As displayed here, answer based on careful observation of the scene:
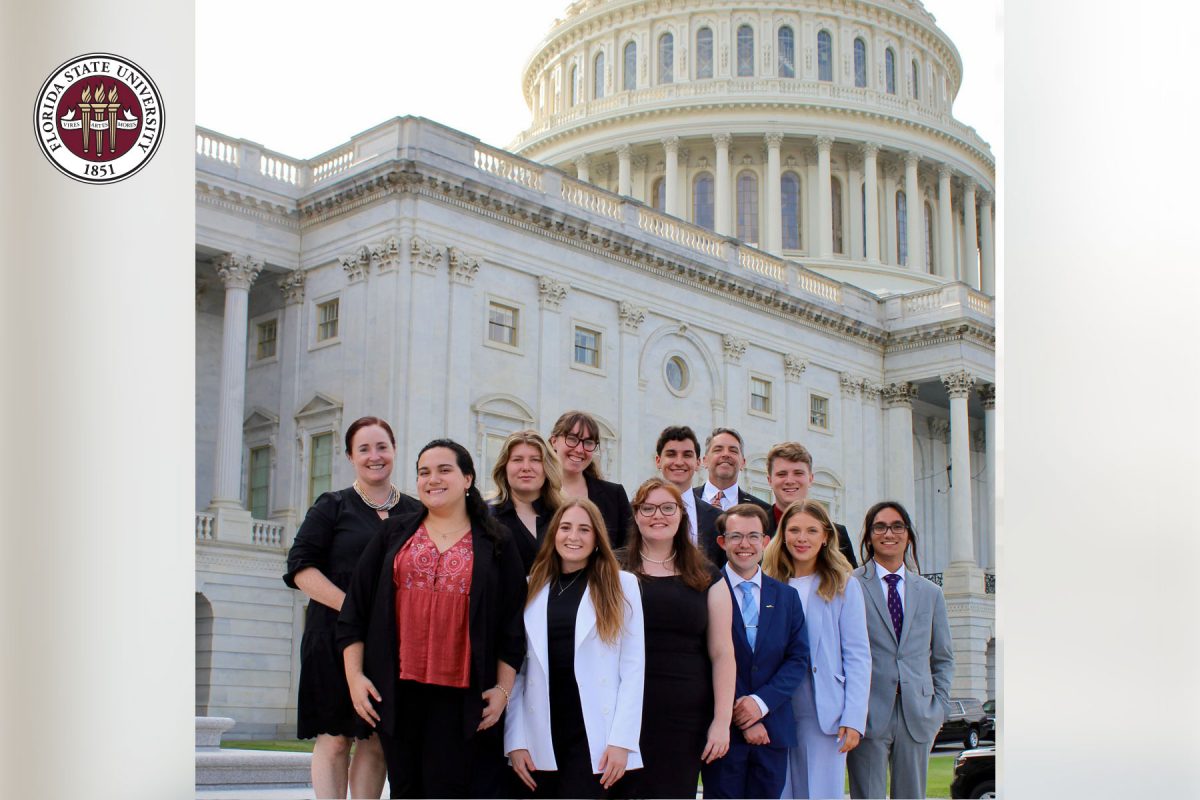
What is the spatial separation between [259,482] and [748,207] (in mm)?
32924

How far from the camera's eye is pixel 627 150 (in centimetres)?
6169

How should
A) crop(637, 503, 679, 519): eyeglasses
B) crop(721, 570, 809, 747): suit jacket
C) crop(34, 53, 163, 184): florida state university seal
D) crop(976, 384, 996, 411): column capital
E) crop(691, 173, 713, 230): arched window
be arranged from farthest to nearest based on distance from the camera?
1. crop(691, 173, 713, 230): arched window
2. crop(976, 384, 996, 411): column capital
3. crop(721, 570, 809, 747): suit jacket
4. crop(637, 503, 679, 519): eyeglasses
5. crop(34, 53, 163, 184): florida state university seal

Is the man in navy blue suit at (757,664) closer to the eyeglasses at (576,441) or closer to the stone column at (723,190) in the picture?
the eyeglasses at (576,441)

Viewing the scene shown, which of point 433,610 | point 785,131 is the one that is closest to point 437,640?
point 433,610

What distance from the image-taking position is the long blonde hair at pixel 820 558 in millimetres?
7691

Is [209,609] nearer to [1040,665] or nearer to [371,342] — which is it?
[371,342]

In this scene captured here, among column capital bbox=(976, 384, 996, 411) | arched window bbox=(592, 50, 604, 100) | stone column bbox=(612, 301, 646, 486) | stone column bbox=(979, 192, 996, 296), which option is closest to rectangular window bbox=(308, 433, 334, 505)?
stone column bbox=(612, 301, 646, 486)

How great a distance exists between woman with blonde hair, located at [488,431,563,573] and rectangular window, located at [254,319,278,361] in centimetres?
2690

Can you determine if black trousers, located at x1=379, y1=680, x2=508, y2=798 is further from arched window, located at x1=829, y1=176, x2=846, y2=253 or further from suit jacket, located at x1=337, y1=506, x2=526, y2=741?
arched window, located at x1=829, y1=176, x2=846, y2=253

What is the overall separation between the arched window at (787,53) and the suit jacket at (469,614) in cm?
5777

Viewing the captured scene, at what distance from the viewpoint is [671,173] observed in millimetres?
60625

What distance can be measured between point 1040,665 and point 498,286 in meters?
27.9

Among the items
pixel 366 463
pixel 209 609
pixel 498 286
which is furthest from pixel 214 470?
pixel 366 463

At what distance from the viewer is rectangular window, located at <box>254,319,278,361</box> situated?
3356cm
